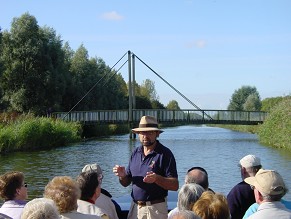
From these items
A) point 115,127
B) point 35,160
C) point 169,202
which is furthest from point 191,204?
point 115,127

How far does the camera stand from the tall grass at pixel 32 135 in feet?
76.0

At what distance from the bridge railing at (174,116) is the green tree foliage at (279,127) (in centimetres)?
744

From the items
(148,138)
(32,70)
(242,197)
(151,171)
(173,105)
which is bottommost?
(242,197)

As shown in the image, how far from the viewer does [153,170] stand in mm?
4488

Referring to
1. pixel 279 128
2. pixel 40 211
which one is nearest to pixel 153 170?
pixel 40 211

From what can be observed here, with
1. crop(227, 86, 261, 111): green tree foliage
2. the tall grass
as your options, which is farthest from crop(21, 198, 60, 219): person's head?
crop(227, 86, 261, 111): green tree foliage

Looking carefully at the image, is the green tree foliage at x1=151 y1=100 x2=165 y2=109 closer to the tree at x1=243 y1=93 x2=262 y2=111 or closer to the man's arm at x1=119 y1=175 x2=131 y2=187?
the tree at x1=243 y1=93 x2=262 y2=111

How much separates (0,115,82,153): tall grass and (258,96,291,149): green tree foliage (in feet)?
35.8

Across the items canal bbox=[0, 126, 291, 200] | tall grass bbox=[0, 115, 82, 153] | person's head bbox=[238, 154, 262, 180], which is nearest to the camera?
person's head bbox=[238, 154, 262, 180]

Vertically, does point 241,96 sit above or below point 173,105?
above

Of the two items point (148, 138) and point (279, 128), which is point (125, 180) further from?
point (279, 128)

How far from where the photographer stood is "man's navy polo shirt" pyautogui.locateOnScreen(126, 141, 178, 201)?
448 cm

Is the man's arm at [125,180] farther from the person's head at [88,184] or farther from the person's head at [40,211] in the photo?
the person's head at [40,211]

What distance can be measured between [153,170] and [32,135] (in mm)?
22187
